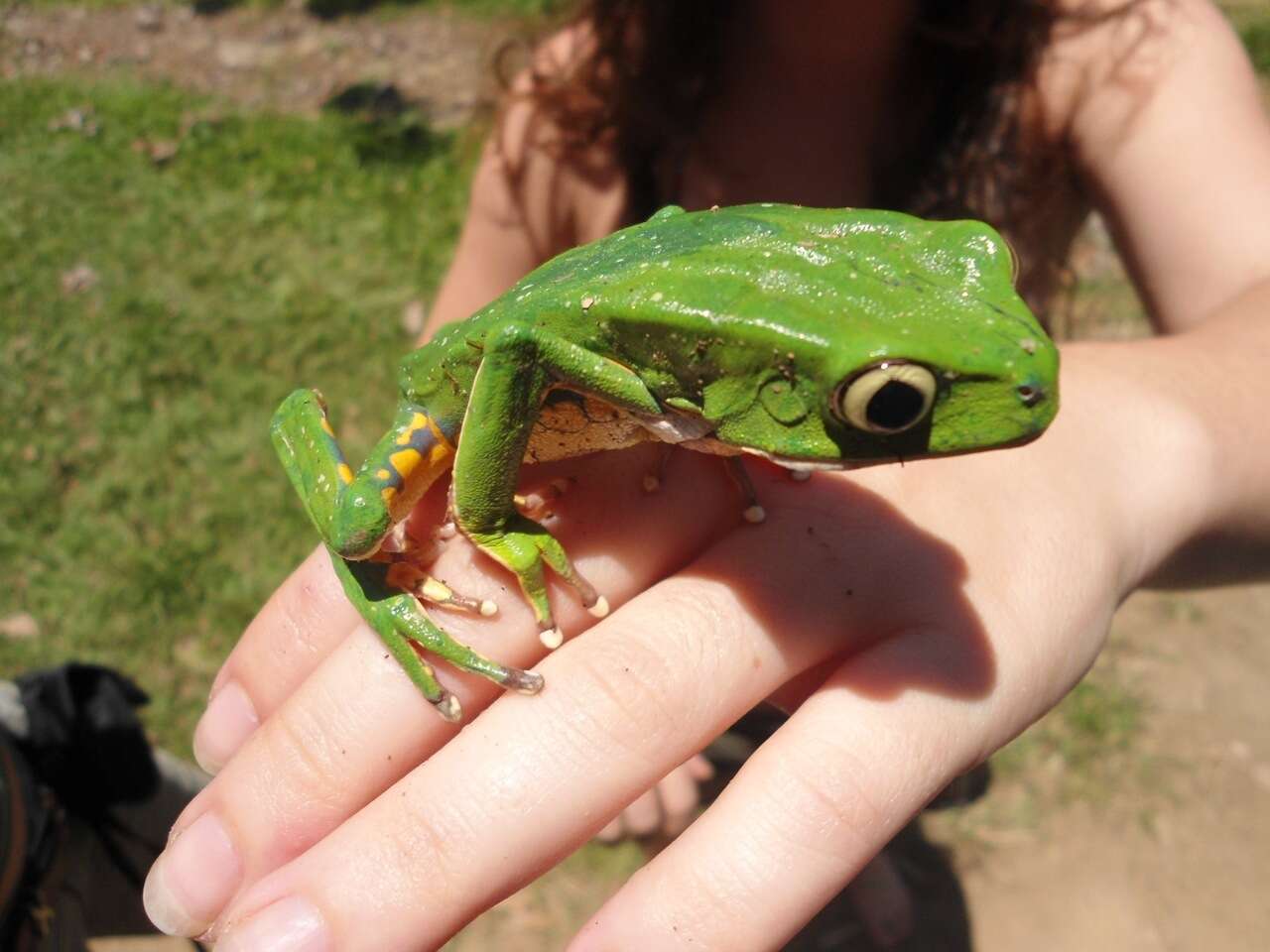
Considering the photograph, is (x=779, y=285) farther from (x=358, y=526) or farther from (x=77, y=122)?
(x=77, y=122)

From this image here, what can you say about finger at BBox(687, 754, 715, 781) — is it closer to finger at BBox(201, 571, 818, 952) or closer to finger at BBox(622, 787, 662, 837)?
finger at BBox(622, 787, 662, 837)

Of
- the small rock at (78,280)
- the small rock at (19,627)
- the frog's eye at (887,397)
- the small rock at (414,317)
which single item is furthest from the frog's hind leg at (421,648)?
the small rock at (78,280)

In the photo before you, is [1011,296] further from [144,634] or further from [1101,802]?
[144,634]

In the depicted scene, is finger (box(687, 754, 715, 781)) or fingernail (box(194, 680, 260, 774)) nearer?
fingernail (box(194, 680, 260, 774))

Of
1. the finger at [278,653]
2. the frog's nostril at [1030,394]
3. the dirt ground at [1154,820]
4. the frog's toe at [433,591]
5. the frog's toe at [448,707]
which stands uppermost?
the frog's nostril at [1030,394]

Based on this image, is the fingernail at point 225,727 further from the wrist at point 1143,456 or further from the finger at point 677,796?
the wrist at point 1143,456

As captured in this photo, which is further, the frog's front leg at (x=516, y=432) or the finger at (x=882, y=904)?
the finger at (x=882, y=904)

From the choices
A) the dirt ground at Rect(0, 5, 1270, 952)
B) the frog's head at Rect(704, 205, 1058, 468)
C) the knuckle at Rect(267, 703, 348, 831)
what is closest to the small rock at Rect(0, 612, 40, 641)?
the dirt ground at Rect(0, 5, 1270, 952)

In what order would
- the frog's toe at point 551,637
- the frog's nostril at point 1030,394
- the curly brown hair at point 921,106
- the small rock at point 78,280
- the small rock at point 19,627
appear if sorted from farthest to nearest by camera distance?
the small rock at point 78,280 → the small rock at point 19,627 → the curly brown hair at point 921,106 → the frog's toe at point 551,637 → the frog's nostril at point 1030,394
